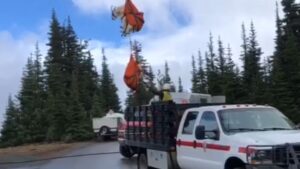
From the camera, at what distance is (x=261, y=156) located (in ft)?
35.9

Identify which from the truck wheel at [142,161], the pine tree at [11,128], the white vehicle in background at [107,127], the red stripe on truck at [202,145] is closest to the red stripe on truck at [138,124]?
the truck wheel at [142,161]

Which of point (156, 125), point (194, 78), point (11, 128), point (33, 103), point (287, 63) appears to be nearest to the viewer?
point (156, 125)

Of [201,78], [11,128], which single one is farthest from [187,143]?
[201,78]

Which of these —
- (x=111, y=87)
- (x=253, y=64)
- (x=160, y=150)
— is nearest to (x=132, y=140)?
(x=160, y=150)

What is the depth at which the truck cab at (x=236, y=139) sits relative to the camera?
1090cm

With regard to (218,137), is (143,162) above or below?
below

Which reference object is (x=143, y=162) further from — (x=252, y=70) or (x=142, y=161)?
(x=252, y=70)

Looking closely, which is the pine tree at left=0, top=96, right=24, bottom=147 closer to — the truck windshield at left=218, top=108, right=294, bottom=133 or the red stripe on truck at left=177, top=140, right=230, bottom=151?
the red stripe on truck at left=177, top=140, right=230, bottom=151

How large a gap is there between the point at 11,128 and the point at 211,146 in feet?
169

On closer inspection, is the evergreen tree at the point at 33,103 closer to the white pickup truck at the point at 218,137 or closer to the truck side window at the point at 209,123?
the white pickup truck at the point at 218,137

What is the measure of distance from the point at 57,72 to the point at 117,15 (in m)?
59.2

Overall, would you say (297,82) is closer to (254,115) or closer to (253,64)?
(253,64)

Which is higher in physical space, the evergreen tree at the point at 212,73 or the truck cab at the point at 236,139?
the evergreen tree at the point at 212,73

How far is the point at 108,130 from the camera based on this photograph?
46438 mm
